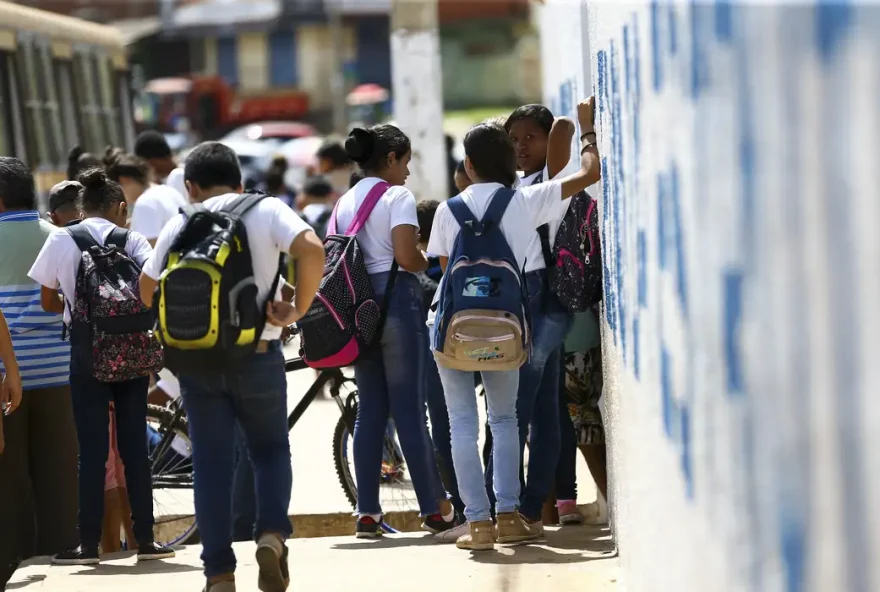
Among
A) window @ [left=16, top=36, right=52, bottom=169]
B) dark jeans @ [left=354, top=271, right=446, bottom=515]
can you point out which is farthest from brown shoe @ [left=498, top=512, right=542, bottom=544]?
window @ [left=16, top=36, right=52, bottom=169]

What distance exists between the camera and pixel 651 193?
12.4 feet

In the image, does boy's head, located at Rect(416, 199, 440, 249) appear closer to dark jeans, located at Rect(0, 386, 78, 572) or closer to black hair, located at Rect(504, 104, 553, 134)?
black hair, located at Rect(504, 104, 553, 134)

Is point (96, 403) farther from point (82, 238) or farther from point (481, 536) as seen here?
point (481, 536)

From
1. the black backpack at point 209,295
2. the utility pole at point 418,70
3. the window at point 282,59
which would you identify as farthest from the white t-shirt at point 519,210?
the window at point 282,59

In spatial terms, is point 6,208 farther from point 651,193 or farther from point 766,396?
point 766,396

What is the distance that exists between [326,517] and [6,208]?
243 cm

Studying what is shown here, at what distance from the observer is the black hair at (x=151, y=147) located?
32.9 feet

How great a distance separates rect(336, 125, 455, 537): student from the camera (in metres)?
6.00

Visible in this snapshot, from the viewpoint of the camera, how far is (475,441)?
577 cm

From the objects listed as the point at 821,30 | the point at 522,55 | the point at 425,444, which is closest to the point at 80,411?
the point at 425,444

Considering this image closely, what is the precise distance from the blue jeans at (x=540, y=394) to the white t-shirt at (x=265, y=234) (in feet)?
4.20

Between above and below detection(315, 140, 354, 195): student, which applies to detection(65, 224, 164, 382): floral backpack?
below

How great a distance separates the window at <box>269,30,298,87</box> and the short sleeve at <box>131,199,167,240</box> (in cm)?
4764

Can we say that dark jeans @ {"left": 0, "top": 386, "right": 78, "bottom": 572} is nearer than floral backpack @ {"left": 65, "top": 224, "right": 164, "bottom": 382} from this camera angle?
No
